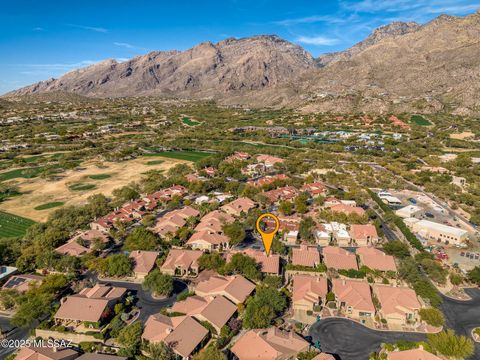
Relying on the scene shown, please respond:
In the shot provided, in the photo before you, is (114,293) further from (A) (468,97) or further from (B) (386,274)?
(A) (468,97)

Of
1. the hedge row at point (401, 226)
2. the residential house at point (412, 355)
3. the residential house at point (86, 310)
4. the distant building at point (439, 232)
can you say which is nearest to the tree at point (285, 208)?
the hedge row at point (401, 226)

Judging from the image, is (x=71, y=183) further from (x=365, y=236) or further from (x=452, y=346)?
(x=452, y=346)

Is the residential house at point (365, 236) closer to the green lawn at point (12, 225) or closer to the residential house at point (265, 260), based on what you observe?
the residential house at point (265, 260)

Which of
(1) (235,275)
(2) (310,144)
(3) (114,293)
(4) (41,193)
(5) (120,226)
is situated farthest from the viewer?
(2) (310,144)

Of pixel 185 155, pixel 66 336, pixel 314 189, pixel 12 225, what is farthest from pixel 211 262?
pixel 185 155

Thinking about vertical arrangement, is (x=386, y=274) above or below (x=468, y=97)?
below

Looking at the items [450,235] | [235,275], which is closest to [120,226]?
[235,275]
